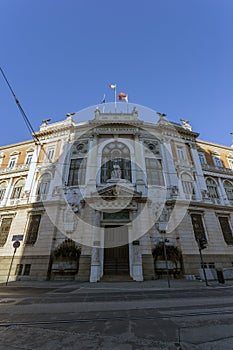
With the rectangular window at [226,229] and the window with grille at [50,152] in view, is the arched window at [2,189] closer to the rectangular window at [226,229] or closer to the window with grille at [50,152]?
the window with grille at [50,152]

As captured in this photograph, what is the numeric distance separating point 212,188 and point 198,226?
6371mm

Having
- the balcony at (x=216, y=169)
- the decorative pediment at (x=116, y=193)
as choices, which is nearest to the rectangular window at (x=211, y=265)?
the decorative pediment at (x=116, y=193)

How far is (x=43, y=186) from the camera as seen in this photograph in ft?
63.9

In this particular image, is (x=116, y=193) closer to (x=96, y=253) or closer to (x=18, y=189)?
(x=96, y=253)

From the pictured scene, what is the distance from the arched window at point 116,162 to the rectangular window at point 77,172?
7.14ft

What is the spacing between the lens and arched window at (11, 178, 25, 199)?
66.5 ft

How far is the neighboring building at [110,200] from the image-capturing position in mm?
14922

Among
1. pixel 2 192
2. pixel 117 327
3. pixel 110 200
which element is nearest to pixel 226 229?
pixel 110 200

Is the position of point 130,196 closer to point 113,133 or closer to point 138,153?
point 138,153

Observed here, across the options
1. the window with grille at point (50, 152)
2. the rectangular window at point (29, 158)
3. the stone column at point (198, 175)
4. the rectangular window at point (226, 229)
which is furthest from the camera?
the rectangular window at point (29, 158)

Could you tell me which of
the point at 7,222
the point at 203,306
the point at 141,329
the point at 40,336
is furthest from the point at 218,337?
the point at 7,222

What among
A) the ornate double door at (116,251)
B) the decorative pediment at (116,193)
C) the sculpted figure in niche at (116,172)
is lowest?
the ornate double door at (116,251)

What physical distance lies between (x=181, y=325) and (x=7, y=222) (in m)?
19.3

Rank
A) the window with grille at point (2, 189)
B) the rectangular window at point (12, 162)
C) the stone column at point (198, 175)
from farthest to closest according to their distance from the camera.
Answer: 1. the rectangular window at point (12, 162)
2. the window with grille at point (2, 189)
3. the stone column at point (198, 175)
